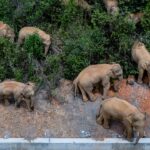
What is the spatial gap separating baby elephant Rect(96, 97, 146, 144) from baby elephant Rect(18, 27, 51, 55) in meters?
2.05

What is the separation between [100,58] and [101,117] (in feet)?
5.50

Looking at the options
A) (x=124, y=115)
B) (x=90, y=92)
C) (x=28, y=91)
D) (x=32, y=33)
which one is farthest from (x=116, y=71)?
(x=32, y=33)

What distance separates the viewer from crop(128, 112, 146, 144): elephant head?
34.1 ft

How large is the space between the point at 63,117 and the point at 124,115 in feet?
3.89

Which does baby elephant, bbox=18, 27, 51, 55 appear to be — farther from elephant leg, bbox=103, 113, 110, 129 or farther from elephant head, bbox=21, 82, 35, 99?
elephant leg, bbox=103, 113, 110, 129

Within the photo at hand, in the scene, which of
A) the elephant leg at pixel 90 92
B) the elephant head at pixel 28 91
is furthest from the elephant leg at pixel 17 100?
Result: the elephant leg at pixel 90 92

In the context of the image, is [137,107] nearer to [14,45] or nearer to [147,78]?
[147,78]

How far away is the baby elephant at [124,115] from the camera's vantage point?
10414 mm

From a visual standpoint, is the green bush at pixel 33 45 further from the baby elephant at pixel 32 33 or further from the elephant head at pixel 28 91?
the elephant head at pixel 28 91

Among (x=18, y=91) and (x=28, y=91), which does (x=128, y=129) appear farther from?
(x=18, y=91)

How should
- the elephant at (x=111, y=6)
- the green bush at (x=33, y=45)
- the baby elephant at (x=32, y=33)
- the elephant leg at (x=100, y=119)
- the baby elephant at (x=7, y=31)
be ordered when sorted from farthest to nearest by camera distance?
the elephant at (x=111, y=6) → the baby elephant at (x=7, y=31) → the baby elephant at (x=32, y=33) → the green bush at (x=33, y=45) → the elephant leg at (x=100, y=119)

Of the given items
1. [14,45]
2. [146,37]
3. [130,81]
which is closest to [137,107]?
[130,81]

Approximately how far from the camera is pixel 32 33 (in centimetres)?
1229

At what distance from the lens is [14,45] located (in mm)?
12367
